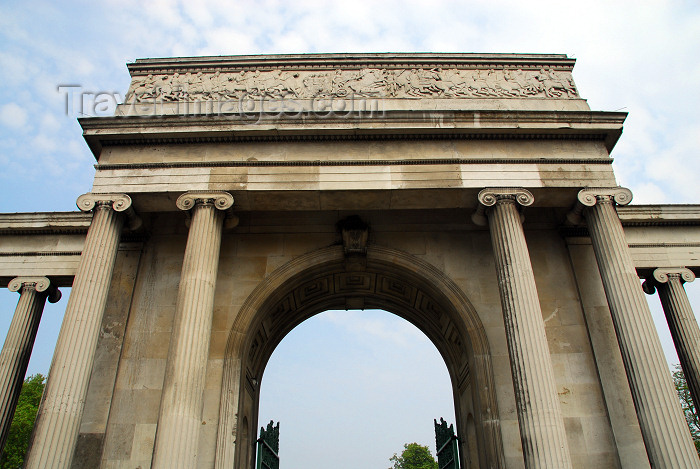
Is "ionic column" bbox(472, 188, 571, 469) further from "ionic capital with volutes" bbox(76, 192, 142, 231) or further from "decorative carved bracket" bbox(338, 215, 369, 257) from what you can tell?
"ionic capital with volutes" bbox(76, 192, 142, 231)

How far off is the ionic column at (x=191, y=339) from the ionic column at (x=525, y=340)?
776 centimetres

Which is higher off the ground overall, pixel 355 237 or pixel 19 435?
pixel 355 237

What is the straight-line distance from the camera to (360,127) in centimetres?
1602

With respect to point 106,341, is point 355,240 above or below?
above

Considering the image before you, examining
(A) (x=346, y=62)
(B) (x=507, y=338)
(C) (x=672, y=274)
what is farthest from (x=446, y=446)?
(A) (x=346, y=62)

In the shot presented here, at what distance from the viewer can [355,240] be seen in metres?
17.6

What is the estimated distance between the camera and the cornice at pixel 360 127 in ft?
52.6

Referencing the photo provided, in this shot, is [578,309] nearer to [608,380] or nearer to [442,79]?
[608,380]

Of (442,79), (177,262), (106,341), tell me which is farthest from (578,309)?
(106,341)

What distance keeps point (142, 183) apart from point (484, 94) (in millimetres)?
11598

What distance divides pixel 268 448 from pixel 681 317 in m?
14.5

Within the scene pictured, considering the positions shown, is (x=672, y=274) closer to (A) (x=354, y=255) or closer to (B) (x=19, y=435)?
(A) (x=354, y=255)

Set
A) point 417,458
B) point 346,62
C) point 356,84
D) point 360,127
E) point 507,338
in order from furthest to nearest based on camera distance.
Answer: point 417,458, point 346,62, point 356,84, point 360,127, point 507,338

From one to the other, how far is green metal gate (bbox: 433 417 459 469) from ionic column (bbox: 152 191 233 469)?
8.90 m
